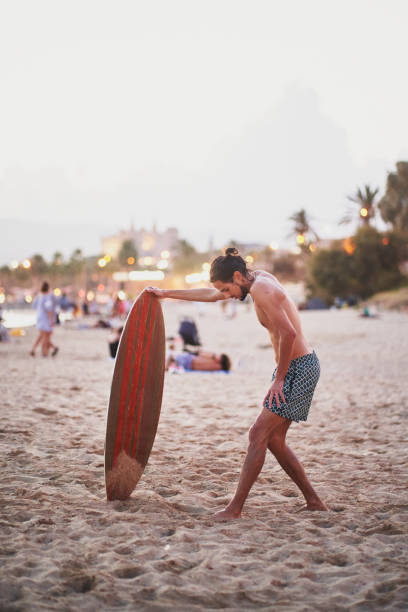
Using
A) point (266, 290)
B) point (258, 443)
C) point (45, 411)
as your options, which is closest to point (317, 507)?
point (258, 443)

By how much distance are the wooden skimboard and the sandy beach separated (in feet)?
0.70

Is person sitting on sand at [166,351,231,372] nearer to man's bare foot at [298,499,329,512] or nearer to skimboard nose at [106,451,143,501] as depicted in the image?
skimboard nose at [106,451,143,501]

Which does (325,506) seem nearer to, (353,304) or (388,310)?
(388,310)

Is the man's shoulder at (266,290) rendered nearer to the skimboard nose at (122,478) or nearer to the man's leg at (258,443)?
the man's leg at (258,443)

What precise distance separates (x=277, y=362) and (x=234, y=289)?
53 cm

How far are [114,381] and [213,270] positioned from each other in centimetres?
110

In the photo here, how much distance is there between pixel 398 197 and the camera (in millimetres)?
49688

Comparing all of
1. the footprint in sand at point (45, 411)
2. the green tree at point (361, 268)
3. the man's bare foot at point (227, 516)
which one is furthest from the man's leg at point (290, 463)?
the green tree at point (361, 268)

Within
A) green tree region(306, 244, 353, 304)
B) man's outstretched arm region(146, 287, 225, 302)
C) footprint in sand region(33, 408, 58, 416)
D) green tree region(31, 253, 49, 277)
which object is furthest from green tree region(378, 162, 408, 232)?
green tree region(31, 253, 49, 277)

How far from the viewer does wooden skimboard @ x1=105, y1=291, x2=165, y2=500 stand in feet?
13.2

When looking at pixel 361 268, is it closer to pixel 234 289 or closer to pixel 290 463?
pixel 290 463

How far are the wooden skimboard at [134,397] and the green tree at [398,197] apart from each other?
47998mm

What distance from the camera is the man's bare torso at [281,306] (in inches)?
136

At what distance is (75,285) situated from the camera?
142875 millimetres
